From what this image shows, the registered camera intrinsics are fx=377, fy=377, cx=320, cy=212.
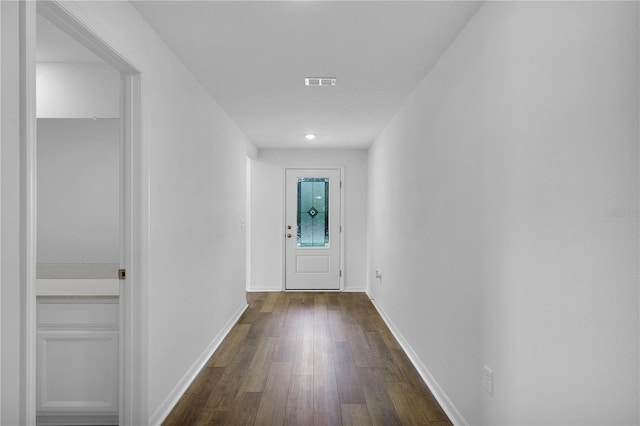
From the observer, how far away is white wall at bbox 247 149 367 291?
20.2ft

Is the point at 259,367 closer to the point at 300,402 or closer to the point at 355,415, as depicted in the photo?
the point at 300,402

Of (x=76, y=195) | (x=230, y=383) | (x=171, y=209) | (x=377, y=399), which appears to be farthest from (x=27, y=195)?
(x=377, y=399)

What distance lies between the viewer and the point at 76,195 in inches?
108

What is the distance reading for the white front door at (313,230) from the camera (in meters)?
6.19

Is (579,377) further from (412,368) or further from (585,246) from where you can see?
(412,368)

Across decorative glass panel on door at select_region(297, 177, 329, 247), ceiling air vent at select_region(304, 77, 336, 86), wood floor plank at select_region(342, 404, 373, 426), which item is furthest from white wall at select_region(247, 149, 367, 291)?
wood floor plank at select_region(342, 404, 373, 426)

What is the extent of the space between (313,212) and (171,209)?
3.85 metres

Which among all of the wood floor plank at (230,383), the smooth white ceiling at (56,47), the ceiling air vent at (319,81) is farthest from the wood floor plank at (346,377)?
the smooth white ceiling at (56,47)

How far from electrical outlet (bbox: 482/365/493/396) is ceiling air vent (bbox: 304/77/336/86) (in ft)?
7.41

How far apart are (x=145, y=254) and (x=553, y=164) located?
1.99 m

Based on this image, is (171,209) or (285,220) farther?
(285,220)

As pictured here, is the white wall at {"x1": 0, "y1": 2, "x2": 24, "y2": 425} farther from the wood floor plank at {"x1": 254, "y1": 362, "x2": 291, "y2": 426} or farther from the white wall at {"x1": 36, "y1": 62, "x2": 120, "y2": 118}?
the white wall at {"x1": 36, "y1": 62, "x2": 120, "y2": 118}

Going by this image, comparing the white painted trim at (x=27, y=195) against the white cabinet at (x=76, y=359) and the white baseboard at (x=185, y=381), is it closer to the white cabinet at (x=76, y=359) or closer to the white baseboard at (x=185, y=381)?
the white cabinet at (x=76, y=359)

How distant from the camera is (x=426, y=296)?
2.87 metres
